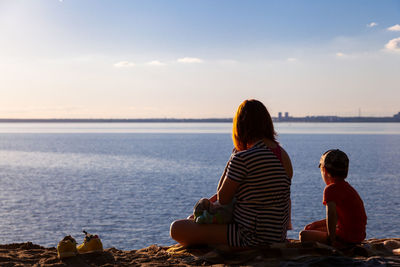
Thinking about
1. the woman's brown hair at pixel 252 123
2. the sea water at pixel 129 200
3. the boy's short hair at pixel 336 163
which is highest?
the woman's brown hair at pixel 252 123

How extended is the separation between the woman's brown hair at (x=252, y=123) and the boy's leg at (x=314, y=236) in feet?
4.32

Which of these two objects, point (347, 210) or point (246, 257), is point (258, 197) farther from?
point (347, 210)

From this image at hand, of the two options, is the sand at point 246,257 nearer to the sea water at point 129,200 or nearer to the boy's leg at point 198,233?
the boy's leg at point 198,233

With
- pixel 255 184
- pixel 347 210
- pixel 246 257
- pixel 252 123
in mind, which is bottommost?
pixel 246 257

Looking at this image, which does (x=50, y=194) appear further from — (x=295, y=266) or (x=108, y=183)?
(x=295, y=266)

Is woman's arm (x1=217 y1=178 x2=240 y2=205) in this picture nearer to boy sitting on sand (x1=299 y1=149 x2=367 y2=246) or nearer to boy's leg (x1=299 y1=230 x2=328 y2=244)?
boy sitting on sand (x1=299 y1=149 x2=367 y2=246)

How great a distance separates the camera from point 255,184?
459 cm

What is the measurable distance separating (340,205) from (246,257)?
117 centimetres

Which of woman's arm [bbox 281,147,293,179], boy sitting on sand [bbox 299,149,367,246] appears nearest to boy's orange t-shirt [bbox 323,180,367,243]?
boy sitting on sand [bbox 299,149,367,246]

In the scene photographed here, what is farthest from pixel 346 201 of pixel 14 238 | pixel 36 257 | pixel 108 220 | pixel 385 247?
pixel 108 220

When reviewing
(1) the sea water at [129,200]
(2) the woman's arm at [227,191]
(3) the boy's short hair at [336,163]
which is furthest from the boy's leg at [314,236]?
(1) the sea water at [129,200]

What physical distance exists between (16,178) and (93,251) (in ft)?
114

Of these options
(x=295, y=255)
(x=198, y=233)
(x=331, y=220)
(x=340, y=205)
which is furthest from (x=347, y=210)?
(x=198, y=233)

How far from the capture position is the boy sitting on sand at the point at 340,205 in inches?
194
